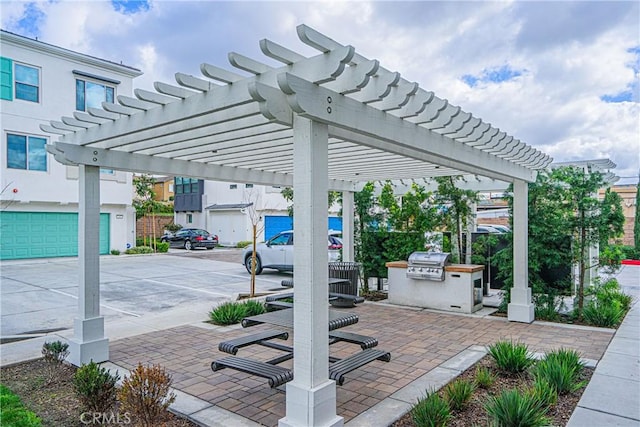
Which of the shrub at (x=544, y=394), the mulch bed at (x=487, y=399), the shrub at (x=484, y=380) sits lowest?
the mulch bed at (x=487, y=399)

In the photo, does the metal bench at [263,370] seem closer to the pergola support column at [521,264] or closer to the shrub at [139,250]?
the pergola support column at [521,264]

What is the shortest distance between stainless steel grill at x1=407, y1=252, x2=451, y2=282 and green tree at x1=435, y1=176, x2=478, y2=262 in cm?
82

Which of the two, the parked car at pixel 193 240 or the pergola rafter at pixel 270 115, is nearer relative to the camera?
the pergola rafter at pixel 270 115

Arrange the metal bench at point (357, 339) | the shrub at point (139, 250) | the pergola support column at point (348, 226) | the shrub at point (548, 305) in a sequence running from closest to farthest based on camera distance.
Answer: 1. the metal bench at point (357, 339)
2. the shrub at point (548, 305)
3. the pergola support column at point (348, 226)
4. the shrub at point (139, 250)

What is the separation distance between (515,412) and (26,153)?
19.9 m

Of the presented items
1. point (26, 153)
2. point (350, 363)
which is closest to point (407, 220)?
point (350, 363)

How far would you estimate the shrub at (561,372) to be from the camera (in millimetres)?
3893

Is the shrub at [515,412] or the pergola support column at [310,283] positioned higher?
the pergola support column at [310,283]

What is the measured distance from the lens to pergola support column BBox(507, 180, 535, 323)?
689cm

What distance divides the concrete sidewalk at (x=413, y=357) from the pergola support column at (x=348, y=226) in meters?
1.54

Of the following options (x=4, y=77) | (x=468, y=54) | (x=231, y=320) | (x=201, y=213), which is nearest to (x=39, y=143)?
(x=4, y=77)

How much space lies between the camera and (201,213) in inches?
1175

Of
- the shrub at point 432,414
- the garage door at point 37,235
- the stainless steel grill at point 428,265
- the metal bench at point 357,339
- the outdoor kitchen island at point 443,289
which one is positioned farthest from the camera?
the garage door at point 37,235

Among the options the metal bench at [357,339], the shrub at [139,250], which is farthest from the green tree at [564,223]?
the shrub at [139,250]
